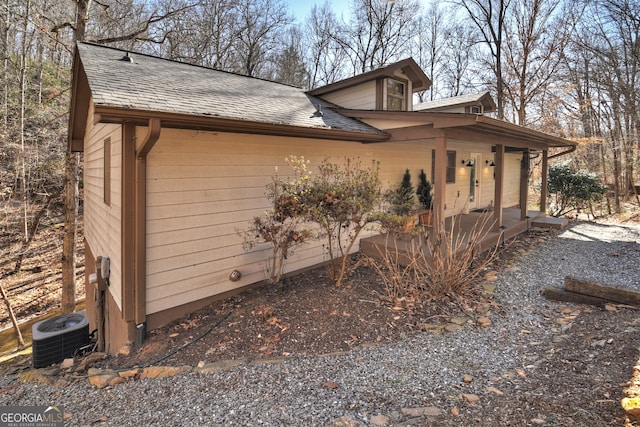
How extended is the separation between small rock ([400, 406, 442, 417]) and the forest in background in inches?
405

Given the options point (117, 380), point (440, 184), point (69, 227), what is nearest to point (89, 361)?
point (117, 380)

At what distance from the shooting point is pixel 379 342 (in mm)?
Answer: 3688

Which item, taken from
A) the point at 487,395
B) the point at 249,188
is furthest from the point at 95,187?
the point at 487,395

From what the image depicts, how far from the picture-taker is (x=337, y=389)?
9.50 ft

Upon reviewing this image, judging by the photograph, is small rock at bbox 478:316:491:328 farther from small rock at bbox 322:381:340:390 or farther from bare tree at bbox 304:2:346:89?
bare tree at bbox 304:2:346:89

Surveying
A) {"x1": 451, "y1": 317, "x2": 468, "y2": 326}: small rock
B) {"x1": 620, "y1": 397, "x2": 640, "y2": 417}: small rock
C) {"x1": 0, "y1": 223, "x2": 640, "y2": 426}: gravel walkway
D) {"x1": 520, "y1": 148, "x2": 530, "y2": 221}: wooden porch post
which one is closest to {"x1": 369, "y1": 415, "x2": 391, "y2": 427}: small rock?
{"x1": 0, "y1": 223, "x2": 640, "y2": 426}: gravel walkway

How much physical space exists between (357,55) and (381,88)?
13.1 metres

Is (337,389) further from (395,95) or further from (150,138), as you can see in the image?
(395,95)

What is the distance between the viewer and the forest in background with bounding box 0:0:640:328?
11.1 meters

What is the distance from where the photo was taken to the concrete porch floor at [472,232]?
625cm

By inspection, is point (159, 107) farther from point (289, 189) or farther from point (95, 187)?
point (95, 187)

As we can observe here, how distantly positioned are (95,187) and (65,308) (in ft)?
14.7

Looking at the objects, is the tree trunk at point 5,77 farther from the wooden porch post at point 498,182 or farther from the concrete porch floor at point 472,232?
the wooden porch post at point 498,182

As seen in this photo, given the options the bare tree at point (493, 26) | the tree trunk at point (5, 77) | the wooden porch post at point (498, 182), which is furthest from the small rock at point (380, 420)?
the bare tree at point (493, 26)
